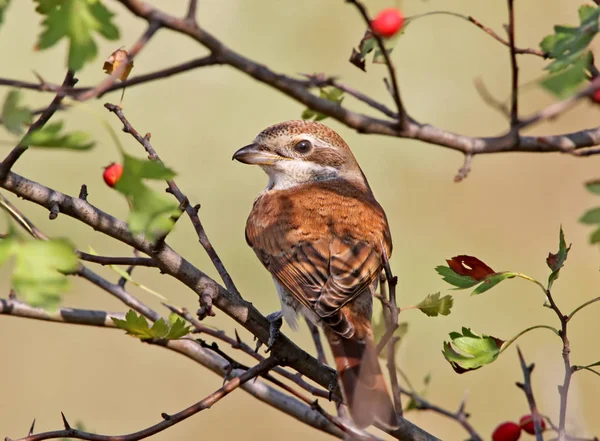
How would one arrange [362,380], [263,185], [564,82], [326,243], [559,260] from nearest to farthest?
[564,82] < [559,260] < [362,380] < [326,243] < [263,185]

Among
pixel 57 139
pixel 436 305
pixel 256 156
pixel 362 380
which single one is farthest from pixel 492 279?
pixel 256 156

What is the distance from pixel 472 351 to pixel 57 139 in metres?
1.45

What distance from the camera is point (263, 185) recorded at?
991 cm

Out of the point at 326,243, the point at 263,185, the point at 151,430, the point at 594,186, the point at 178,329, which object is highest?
the point at 263,185

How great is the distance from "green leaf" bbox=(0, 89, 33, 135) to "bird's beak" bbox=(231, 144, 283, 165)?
303cm

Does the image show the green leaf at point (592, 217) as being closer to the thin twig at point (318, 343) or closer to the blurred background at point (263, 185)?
the thin twig at point (318, 343)

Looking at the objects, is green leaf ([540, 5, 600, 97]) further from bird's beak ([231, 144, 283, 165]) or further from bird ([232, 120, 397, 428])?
bird's beak ([231, 144, 283, 165])

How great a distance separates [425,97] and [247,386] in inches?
307

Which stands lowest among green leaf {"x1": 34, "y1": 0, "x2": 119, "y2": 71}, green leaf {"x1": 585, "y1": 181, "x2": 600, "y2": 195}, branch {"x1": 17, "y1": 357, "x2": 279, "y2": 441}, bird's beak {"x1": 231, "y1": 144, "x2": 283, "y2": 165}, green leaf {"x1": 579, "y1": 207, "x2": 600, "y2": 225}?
branch {"x1": 17, "y1": 357, "x2": 279, "y2": 441}

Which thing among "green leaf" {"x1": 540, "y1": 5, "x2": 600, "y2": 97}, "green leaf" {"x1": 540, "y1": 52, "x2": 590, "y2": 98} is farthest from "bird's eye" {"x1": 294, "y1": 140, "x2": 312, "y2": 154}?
"green leaf" {"x1": 540, "y1": 52, "x2": 590, "y2": 98}

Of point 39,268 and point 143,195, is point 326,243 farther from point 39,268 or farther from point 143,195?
point 39,268

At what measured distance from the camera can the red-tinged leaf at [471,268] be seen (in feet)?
9.16

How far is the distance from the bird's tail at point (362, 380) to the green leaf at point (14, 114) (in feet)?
5.12

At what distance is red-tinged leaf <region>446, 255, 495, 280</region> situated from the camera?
9.16 ft
